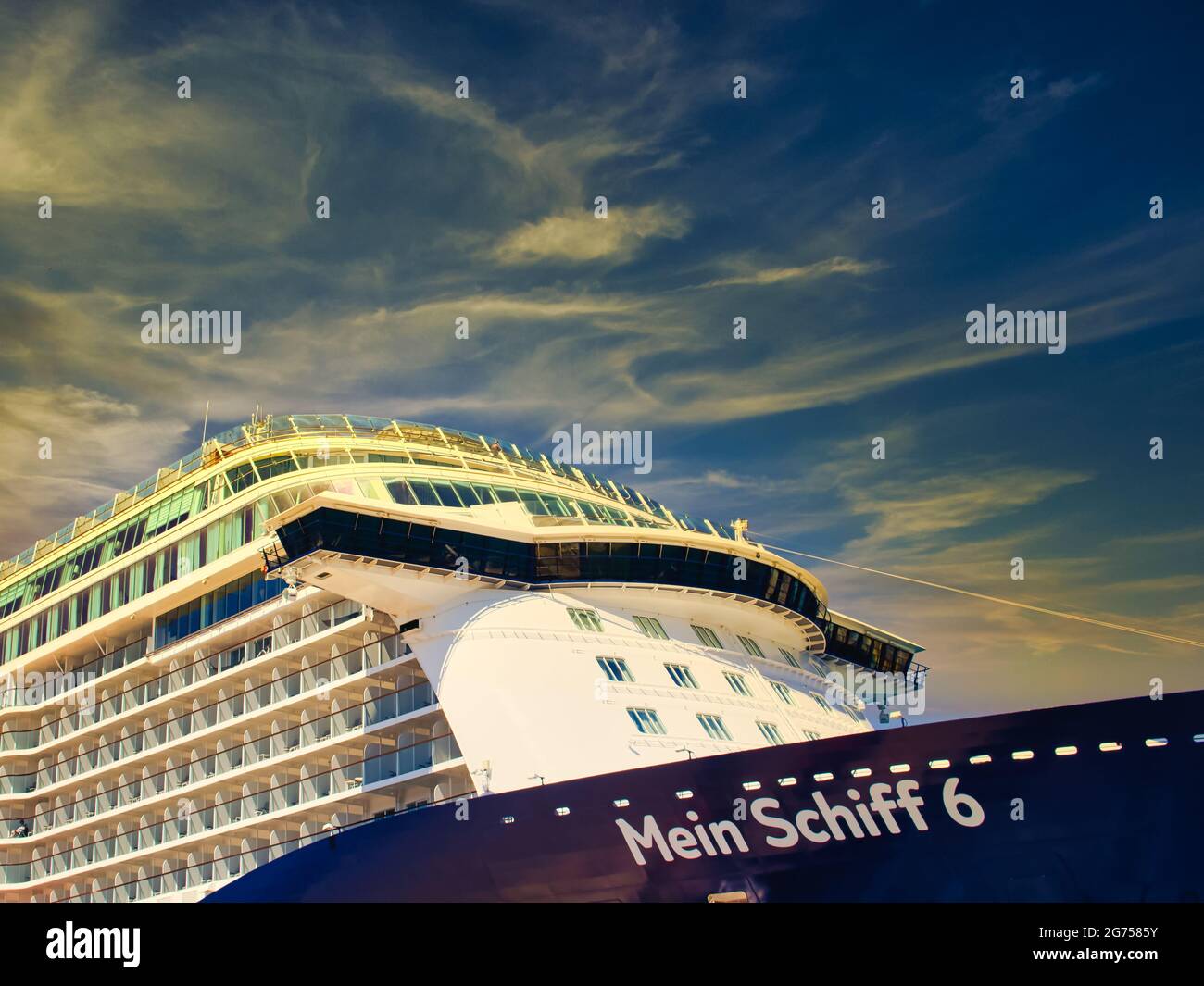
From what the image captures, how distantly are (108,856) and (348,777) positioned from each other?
12047 millimetres

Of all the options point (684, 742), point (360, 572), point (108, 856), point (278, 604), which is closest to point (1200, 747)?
point (684, 742)

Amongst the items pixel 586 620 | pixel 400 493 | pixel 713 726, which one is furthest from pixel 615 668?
pixel 400 493

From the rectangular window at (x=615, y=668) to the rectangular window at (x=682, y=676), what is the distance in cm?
121

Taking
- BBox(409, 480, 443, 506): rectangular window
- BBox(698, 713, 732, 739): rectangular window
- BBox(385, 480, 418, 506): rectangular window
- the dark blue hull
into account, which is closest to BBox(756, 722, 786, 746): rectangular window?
BBox(698, 713, 732, 739): rectangular window

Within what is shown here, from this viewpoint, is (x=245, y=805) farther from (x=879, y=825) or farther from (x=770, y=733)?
(x=879, y=825)

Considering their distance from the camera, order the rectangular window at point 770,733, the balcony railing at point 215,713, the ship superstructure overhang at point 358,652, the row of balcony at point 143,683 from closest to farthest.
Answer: the ship superstructure overhang at point 358,652
the rectangular window at point 770,733
the balcony railing at point 215,713
the row of balcony at point 143,683

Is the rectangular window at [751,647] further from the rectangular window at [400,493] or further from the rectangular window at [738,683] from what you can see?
the rectangular window at [400,493]

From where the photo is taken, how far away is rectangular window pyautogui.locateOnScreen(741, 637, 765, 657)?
94.5ft

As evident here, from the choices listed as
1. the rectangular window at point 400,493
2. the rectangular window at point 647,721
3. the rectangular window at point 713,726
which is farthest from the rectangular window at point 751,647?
the rectangular window at point 400,493

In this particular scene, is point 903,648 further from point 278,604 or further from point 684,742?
point 278,604

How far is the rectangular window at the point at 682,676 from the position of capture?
25.5 meters

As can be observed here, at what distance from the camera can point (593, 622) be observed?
2570cm

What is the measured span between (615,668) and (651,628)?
7.46ft
